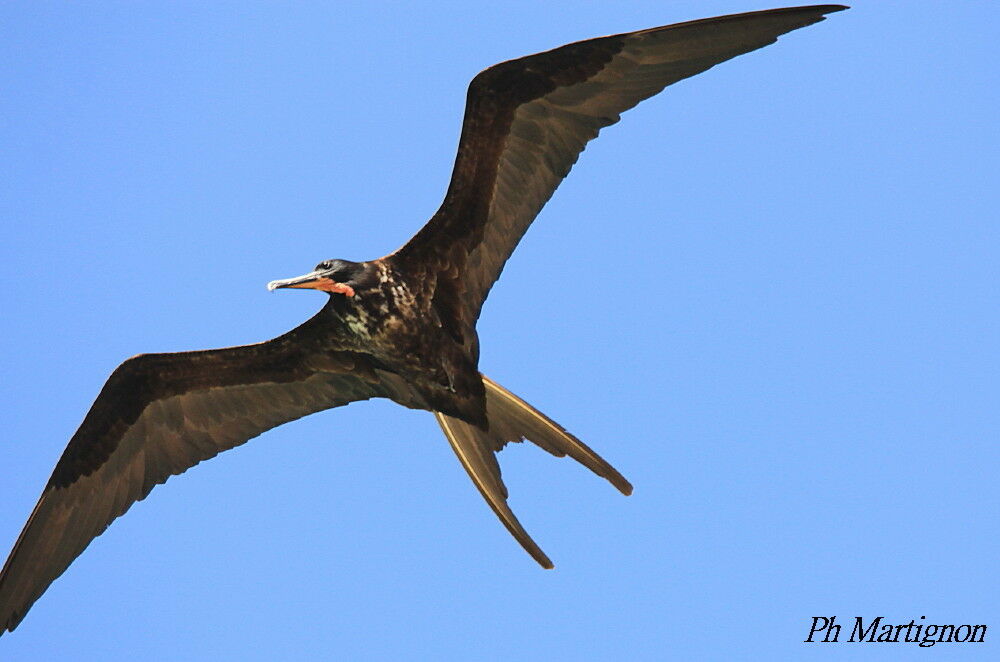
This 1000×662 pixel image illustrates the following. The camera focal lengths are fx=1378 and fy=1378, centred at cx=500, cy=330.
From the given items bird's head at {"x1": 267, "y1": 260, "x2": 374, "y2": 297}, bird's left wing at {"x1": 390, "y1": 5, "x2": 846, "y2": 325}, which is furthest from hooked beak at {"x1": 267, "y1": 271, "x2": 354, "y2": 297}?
bird's left wing at {"x1": 390, "y1": 5, "x2": 846, "y2": 325}

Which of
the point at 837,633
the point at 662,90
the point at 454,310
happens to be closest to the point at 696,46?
the point at 662,90

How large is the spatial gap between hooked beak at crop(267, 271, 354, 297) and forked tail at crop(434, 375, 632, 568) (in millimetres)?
849

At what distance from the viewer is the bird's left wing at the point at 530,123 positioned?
21.4 ft

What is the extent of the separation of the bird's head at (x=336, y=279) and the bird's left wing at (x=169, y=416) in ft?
1.66

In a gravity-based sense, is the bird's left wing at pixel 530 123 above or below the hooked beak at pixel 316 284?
above

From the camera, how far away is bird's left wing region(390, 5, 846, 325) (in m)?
6.52

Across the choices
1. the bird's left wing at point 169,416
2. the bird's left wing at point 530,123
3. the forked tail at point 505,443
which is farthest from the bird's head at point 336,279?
the forked tail at point 505,443

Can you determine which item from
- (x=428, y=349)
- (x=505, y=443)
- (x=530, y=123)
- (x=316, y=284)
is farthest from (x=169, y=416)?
(x=530, y=123)

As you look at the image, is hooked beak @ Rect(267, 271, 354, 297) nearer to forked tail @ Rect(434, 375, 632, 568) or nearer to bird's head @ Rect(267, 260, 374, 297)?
bird's head @ Rect(267, 260, 374, 297)

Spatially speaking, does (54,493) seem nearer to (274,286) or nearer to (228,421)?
(228,421)

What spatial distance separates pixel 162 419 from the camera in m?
7.48

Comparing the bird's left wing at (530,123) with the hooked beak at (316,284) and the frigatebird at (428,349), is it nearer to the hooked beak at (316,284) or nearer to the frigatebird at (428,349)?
the frigatebird at (428,349)

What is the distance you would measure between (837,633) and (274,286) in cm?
349

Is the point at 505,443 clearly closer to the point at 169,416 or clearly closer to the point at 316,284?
the point at 316,284
